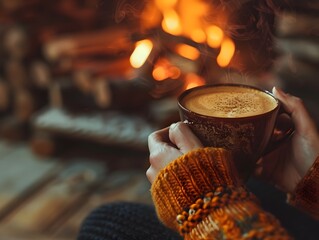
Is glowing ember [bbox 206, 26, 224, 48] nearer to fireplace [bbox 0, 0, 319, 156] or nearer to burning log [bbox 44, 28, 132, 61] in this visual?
fireplace [bbox 0, 0, 319, 156]

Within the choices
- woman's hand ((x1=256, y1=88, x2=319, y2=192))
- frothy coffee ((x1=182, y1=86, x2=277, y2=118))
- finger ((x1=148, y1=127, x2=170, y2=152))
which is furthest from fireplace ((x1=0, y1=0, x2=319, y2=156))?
finger ((x1=148, y1=127, x2=170, y2=152))

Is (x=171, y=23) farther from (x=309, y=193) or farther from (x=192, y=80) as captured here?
(x=309, y=193)

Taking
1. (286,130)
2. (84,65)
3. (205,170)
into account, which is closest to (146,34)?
(84,65)

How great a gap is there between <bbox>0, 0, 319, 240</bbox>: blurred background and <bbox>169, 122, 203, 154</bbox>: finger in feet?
3.23

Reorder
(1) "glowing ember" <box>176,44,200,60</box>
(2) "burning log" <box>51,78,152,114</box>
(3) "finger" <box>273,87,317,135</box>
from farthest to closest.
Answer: (2) "burning log" <box>51,78,152,114</box> < (1) "glowing ember" <box>176,44,200,60</box> < (3) "finger" <box>273,87,317,135</box>

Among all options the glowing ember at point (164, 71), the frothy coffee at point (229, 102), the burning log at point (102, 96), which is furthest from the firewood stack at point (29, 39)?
the frothy coffee at point (229, 102)

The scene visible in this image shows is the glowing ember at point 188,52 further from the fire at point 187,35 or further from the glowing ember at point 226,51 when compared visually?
the glowing ember at point 226,51

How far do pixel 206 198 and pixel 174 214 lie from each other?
0.21 feet

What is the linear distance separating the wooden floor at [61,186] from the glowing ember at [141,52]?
424 mm

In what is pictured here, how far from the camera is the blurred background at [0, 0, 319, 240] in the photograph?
69.8 inches

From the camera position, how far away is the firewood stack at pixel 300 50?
1.71 meters

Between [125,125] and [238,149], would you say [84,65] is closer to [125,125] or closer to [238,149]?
[125,125]

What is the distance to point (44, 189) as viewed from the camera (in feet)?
6.54

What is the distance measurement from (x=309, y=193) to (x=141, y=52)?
3.80 ft
